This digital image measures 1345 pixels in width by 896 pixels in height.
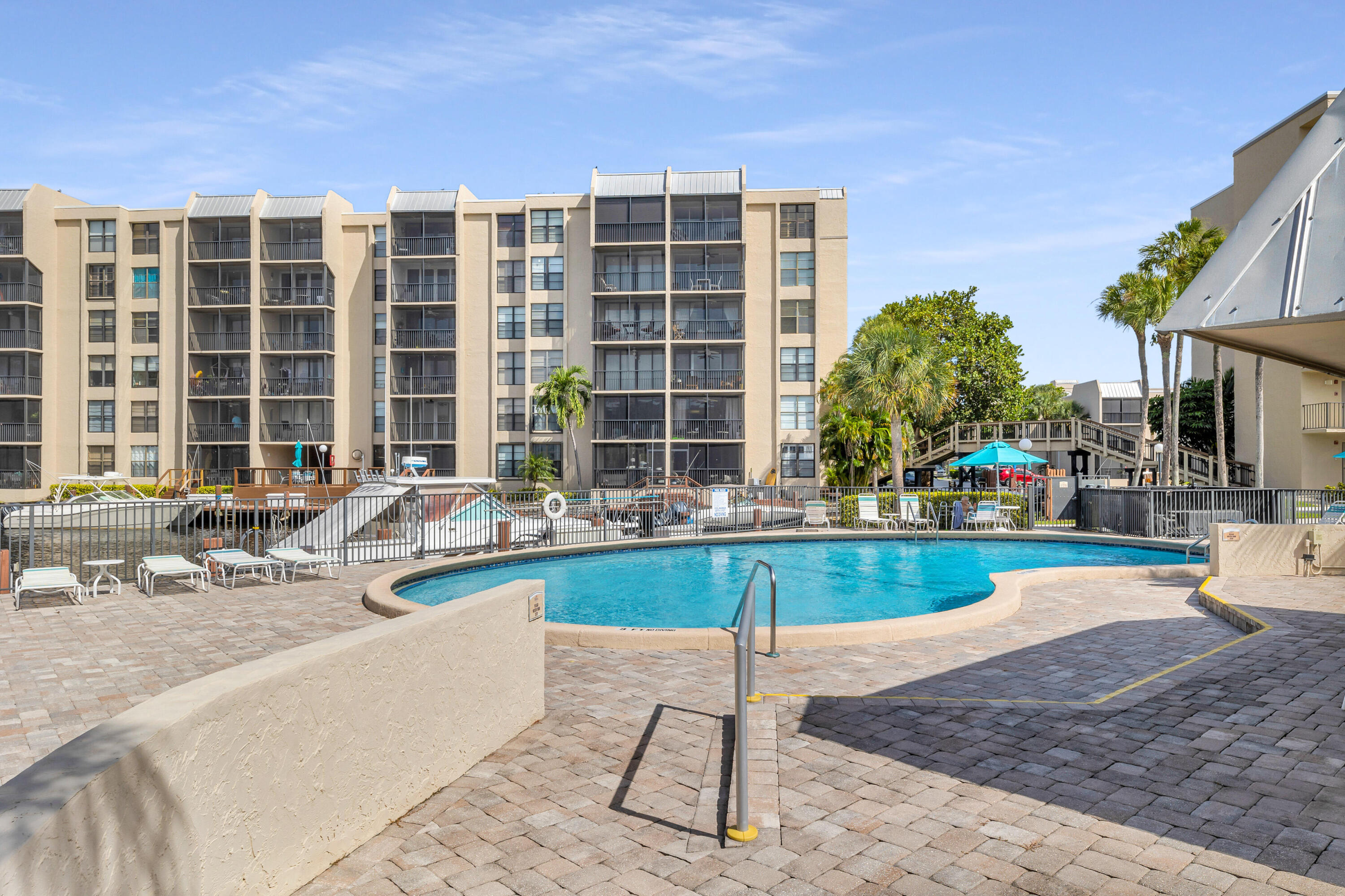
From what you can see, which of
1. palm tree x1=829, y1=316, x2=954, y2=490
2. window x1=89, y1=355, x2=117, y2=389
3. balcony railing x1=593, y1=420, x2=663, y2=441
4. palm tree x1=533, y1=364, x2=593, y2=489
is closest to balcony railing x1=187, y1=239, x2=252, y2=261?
window x1=89, y1=355, x2=117, y2=389

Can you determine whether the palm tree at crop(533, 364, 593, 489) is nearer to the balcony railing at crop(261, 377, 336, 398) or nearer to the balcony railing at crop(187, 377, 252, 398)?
the balcony railing at crop(261, 377, 336, 398)

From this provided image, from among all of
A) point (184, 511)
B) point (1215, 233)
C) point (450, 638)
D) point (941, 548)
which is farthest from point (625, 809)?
point (1215, 233)

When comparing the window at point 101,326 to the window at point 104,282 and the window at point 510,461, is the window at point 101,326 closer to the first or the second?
the window at point 104,282

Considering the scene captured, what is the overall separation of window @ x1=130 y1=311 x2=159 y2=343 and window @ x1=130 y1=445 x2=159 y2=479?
19.7 feet

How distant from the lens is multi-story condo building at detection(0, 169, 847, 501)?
42094mm

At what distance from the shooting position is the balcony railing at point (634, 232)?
42031 millimetres

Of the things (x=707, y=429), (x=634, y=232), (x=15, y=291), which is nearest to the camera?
(x=707, y=429)

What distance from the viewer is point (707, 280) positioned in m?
42.2

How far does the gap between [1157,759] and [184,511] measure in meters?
34.4

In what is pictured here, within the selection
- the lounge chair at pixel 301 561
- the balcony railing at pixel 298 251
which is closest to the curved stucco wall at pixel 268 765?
the lounge chair at pixel 301 561

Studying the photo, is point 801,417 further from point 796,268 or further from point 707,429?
point 796,268

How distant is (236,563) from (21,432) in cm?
4205

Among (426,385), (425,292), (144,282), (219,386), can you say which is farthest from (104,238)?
(426,385)

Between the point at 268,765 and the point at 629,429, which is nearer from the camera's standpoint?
the point at 268,765
